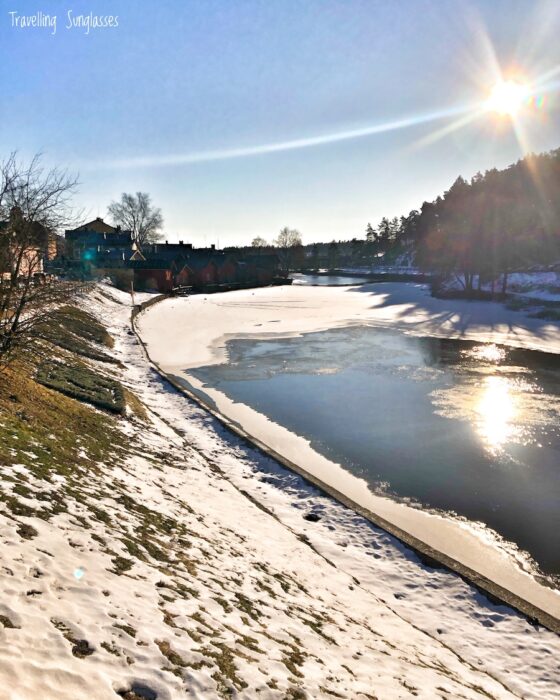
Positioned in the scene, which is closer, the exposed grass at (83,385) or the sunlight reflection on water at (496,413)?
the exposed grass at (83,385)

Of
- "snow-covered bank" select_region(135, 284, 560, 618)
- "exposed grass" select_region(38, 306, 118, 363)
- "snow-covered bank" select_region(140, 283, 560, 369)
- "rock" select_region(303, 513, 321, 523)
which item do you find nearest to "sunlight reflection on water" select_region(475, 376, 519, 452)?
"snow-covered bank" select_region(135, 284, 560, 618)

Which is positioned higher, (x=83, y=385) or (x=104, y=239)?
(x=104, y=239)

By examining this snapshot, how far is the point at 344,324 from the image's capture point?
46.1 metres

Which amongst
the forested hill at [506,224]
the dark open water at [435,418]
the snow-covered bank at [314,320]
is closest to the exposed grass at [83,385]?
the dark open water at [435,418]

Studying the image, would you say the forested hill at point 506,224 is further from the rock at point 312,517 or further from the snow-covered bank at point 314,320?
the rock at point 312,517

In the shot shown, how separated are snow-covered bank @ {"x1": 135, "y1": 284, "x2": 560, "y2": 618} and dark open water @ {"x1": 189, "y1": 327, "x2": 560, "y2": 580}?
654 millimetres

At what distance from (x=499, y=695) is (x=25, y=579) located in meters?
6.22

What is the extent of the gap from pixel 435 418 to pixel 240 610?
13228 mm

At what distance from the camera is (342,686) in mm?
5176

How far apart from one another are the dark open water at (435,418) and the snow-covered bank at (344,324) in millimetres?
654

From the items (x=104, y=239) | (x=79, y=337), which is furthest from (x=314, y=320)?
(x=104, y=239)

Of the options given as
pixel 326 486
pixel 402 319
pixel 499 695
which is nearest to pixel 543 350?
pixel 402 319

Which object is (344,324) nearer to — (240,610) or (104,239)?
(240,610)

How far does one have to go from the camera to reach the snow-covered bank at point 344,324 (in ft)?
32.8
